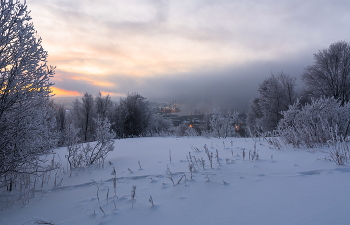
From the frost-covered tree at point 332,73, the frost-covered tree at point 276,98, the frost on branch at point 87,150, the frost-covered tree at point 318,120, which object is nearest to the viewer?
the frost on branch at point 87,150

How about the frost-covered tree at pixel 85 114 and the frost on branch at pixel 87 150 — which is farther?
the frost-covered tree at pixel 85 114

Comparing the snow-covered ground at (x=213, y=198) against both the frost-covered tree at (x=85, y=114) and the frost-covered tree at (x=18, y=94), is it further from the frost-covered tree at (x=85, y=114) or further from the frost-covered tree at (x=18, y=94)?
A: the frost-covered tree at (x=85, y=114)

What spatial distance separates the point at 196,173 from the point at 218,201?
1.04m

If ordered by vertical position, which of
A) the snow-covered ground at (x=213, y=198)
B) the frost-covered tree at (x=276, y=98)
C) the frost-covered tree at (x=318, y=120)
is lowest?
the snow-covered ground at (x=213, y=198)

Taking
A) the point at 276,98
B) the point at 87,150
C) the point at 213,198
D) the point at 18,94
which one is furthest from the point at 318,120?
the point at 276,98

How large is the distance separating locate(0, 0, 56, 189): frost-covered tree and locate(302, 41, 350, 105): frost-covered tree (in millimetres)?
23319

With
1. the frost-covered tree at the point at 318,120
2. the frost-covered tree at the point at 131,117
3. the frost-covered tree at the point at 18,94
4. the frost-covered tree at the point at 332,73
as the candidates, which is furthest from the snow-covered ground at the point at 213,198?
the frost-covered tree at the point at 332,73

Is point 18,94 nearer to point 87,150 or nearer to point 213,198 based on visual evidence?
point 87,150

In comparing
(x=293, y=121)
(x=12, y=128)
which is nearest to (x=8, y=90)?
(x=12, y=128)

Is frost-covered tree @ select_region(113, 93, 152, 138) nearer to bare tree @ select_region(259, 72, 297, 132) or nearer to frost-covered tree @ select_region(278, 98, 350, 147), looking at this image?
bare tree @ select_region(259, 72, 297, 132)

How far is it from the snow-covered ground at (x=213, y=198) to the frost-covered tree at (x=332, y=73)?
66.2ft

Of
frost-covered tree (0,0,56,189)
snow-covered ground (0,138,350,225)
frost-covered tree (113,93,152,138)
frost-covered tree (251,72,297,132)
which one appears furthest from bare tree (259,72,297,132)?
frost-covered tree (0,0,56,189)

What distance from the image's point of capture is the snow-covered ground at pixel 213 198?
1926 mm

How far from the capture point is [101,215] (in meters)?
2.21
